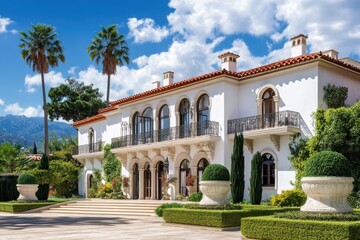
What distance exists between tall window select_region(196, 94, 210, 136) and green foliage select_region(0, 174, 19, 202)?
44.2 feet

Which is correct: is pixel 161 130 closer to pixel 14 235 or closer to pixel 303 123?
pixel 303 123

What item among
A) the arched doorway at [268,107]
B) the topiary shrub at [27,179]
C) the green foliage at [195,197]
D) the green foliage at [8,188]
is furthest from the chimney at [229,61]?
the green foliage at [8,188]

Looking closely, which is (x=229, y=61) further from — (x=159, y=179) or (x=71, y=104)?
(x=71, y=104)

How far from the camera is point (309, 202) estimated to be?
12.3 metres

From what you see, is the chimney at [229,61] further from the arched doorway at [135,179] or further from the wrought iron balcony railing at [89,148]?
the wrought iron balcony railing at [89,148]

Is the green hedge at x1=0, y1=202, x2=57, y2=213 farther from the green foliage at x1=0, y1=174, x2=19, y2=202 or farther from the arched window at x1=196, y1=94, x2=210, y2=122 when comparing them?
the arched window at x1=196, y1=94, x2=210, y2=122

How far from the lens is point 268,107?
24.2 m

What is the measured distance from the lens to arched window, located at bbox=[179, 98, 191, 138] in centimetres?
2716

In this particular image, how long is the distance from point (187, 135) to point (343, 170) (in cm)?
1570

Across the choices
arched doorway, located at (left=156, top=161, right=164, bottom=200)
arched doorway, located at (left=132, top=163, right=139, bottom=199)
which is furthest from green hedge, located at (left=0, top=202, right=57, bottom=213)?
arched doorway, located at (left=156, top=161, right=164, bottom=200)

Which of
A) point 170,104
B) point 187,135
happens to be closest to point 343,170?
point 187,135

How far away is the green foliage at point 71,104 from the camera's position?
56719 millimetres

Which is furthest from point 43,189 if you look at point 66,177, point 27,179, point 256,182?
point 256,182

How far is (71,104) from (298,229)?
160 ft
